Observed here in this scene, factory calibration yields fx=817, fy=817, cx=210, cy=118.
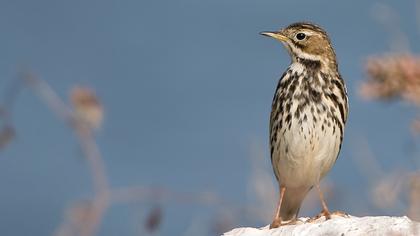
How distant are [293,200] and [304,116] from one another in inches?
36.7

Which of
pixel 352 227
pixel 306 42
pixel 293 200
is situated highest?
pixel 306 42

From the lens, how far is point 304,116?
21.9 feet

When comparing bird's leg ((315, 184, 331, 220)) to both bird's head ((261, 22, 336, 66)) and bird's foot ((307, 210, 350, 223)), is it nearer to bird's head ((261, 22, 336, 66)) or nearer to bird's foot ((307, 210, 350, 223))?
bird's foot ((307, 210, 350, 223))

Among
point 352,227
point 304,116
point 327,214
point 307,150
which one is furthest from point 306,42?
point 352,227

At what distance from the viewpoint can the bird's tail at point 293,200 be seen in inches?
280

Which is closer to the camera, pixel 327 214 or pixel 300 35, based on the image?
pixel 327 214

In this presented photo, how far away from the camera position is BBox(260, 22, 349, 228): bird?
668 centimetres

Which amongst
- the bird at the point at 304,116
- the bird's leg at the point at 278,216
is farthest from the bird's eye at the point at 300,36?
the bird's leg at the point at 278,216

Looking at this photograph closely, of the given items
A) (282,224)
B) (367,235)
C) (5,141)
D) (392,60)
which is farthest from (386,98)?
(5,141)

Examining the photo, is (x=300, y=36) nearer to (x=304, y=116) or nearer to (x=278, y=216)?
(x=304, y=116)

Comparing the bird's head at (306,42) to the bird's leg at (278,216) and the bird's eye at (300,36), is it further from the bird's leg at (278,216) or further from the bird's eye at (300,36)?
the bird's leg at (278,216)

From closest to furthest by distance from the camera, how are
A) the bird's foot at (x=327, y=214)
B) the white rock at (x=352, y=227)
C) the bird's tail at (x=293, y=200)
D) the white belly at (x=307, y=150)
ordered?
the white rock at (x=352, y=227) → the bird's foot at (x=327, y=214) → the white belly at (x=307, y=150) → the bird's tail at (x=293, y=200)

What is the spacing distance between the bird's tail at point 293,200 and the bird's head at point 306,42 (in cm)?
115

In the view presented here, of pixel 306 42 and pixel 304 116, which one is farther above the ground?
pixel 306 42
